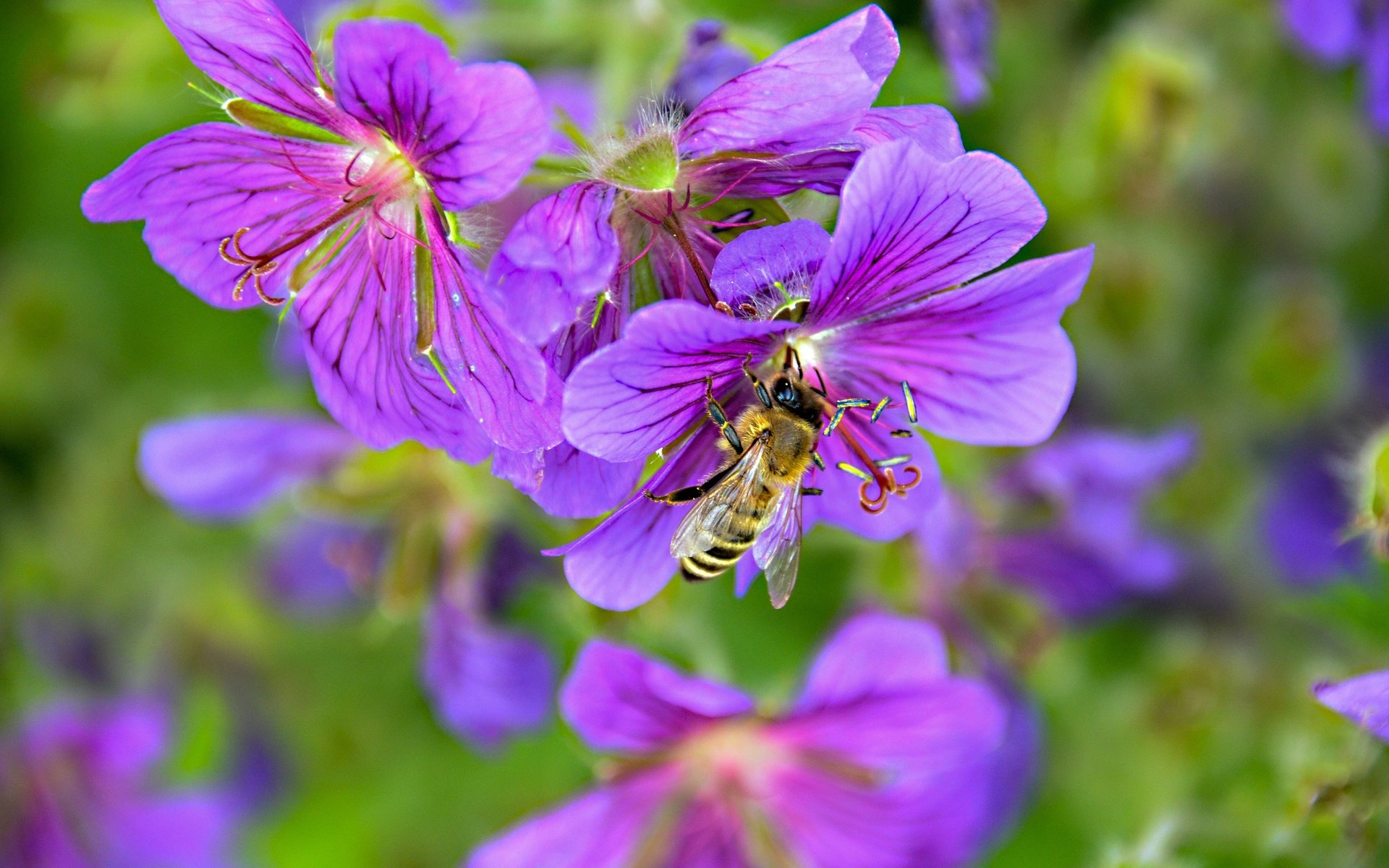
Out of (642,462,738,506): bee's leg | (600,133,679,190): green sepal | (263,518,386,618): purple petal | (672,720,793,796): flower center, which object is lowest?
(672,720,793,796): flower center

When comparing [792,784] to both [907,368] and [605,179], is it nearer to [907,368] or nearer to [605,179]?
[907,368]

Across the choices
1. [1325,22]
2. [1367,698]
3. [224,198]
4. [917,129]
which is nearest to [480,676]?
[224,198]

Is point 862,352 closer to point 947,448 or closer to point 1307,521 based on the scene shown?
point 947,448

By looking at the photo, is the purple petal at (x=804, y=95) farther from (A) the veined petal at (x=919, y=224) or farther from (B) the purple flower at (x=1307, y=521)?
(B) the purple flower at (x=1307, y=521)

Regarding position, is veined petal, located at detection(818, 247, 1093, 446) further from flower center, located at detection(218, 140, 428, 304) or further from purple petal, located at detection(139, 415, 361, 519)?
purple petal, located at detection(139, 415, 361, 519)

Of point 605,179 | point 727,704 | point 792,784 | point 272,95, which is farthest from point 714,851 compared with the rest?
point 272,95

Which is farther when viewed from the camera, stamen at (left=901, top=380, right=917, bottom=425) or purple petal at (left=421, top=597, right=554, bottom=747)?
purple petal at (left=421, top=597, right=554, bottom=747)

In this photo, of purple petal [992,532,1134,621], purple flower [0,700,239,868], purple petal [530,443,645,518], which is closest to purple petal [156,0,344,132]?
purple petal [530,443,645,518]
